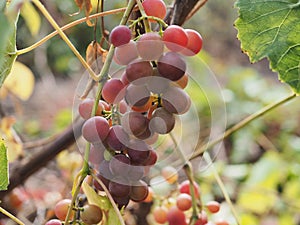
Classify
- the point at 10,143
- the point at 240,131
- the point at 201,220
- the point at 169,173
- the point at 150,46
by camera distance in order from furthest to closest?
the point at 240,131, the point at 10,143, the point at 169,173, the point at 201,220, the point at 150,46

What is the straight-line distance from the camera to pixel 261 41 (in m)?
0.42

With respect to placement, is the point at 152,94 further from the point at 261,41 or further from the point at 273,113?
the point at 273,113

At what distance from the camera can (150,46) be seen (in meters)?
0.33

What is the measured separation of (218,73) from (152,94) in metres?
2.27

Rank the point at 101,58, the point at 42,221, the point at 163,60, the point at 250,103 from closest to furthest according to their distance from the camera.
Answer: the point at 163,60 < the point at 101,58 < the point at 42,221 < the point at 250,103

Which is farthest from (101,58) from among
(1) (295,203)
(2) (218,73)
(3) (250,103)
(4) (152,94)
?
(2) (218,73)

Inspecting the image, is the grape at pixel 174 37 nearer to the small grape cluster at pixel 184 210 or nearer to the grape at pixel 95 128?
the grape at pixel 95 128

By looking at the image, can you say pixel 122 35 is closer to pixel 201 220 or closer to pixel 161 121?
pixel 161 121

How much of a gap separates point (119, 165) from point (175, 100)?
0.20 feet

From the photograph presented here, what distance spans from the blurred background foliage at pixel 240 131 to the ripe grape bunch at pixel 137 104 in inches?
2.6

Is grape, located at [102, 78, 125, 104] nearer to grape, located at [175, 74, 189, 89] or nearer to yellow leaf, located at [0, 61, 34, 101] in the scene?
grape, located at [175, 74, 189, 89]

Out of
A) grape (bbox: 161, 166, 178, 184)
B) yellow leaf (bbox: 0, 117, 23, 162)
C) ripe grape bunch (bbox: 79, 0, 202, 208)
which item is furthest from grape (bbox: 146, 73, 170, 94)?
yellow leaf (bbox: 0, 117, 23, 162)

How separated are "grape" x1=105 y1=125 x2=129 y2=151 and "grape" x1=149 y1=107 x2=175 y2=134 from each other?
2 centimetres

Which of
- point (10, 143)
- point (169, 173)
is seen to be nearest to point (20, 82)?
point (10, 143)
